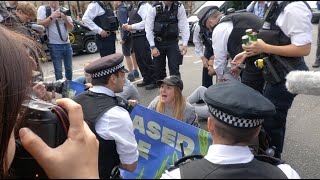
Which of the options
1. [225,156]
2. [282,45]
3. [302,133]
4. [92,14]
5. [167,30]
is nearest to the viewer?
[225,156]

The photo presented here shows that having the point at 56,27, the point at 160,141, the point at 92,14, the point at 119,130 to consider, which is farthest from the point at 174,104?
the point at 92,14

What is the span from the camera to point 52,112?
936 mm

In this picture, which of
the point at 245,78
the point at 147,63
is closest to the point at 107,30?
the point at 147,63

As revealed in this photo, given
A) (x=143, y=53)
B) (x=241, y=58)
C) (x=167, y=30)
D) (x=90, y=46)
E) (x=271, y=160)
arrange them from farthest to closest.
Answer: (x=90, y=46) → (x=143, y=53) → (x=167, y=30) → (x=241, y=58) → (x=271, y=160)

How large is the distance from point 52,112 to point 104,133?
1402 mm

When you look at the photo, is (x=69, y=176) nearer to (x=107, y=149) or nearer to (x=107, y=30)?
(x=107, y=149)

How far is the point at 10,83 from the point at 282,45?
7.38 feet

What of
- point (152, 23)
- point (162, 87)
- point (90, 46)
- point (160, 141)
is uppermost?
point (152, 23)

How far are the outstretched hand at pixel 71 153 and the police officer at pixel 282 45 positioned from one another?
82.3 inches

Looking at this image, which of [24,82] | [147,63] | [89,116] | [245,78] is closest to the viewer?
[24,82]

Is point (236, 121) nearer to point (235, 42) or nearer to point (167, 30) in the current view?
point (235, 42)

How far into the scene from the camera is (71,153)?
0.76 meters

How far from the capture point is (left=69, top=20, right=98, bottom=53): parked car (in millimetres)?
11289

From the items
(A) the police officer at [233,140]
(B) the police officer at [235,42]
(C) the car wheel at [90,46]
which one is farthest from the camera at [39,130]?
(C) the car wheel at [90,46]
